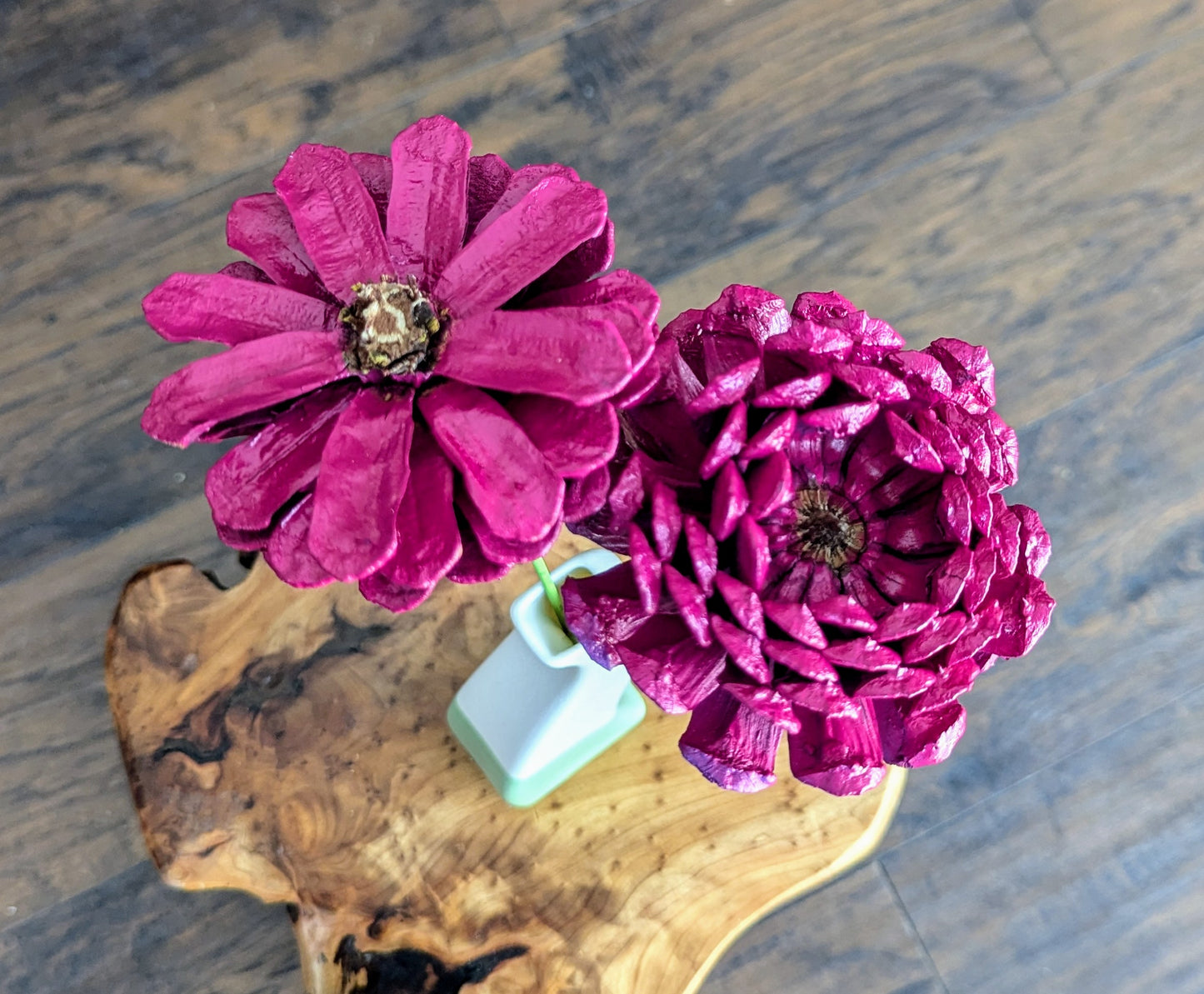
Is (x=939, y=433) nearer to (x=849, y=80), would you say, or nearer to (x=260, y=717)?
(x=260, y=717)

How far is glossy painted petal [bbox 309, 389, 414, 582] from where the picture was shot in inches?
8.6

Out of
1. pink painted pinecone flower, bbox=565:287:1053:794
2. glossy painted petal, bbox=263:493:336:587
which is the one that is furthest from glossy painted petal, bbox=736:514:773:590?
glossy painted petal, bbox=263:493:336:587

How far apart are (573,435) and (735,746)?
0.35 feet

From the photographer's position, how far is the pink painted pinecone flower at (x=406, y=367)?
0.22 m

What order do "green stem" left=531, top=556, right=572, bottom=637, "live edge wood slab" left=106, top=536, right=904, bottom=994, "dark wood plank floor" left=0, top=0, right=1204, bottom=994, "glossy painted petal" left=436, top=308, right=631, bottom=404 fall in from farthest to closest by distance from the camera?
"dark wood plank floor" left=0, top=0, right=1204, bottom=994 < "live edge wood slab" left=106, top=536, right=904, bottom=994 < "green stem" left=531, top=556, right=572, bottom=637 < "glossy painted petal" left=436, top=308, right=631, bottom=404

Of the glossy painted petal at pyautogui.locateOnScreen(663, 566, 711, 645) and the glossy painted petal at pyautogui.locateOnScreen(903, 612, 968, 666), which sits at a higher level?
the glossy painted petal at pyautogui.locateOnScreen(663, 566, 711, 645)

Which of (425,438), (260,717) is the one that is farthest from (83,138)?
(425,438)

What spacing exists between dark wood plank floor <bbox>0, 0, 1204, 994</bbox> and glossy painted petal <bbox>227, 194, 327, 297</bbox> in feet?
2.09

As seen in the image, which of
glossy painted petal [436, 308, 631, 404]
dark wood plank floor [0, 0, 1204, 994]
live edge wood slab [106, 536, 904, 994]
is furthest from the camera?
dark wood plank floor [0, 0, 1204, 994]

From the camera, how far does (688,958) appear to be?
0.53 meters

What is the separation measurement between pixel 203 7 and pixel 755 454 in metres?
0.90

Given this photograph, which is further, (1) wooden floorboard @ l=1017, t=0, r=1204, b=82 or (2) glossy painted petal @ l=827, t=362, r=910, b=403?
(1) wooden floorboard @ l=1017, t=0, r=1204, b=82

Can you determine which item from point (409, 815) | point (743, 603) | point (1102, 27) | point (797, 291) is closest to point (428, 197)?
point (743, 603)

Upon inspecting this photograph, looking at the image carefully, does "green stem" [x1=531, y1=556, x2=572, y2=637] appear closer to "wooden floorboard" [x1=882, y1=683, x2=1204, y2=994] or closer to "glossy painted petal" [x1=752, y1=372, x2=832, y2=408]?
"glossy painted petal" [x1=752, y1=372, x2=832, y2=408]
